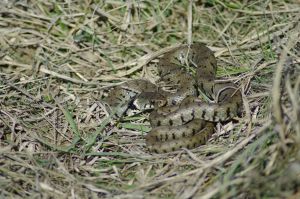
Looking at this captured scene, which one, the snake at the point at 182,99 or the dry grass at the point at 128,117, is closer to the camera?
the dry grass at the point at 128,117

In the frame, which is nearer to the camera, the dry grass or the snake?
the dry grass

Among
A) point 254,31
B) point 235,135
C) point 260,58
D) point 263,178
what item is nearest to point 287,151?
point 263,178

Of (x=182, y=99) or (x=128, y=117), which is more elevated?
(x=182, y=99)

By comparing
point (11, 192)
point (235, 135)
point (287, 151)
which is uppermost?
point (287, 151)

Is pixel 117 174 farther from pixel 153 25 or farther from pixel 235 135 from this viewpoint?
pixel 153 25
